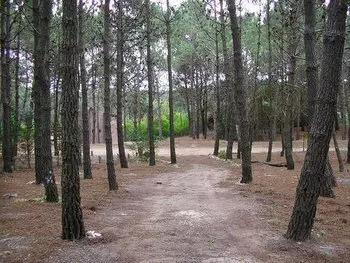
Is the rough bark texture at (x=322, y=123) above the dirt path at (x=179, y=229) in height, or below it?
above

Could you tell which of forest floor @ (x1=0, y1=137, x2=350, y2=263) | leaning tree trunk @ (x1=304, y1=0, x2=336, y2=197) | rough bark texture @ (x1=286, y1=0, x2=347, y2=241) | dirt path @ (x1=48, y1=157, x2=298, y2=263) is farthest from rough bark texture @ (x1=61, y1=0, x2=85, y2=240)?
leaning tree trunk @ (x1=304, y1=0, x2=336, y2=197)

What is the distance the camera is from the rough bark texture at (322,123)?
6.22m

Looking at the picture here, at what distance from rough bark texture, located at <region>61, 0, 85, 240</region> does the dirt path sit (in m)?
0.48

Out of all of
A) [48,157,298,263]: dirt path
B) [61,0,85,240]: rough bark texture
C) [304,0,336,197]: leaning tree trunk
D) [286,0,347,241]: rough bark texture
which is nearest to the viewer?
[48,157,298,263]: dirt path

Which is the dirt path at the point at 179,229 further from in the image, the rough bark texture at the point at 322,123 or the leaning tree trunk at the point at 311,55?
the leaning tree trunk at the point at 311,55

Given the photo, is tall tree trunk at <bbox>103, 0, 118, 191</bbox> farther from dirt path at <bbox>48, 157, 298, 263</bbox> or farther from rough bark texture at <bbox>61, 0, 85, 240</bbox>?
rough bark texture at <bbox>61, 0, 85, 240</bbox>

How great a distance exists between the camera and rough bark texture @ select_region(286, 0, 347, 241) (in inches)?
245

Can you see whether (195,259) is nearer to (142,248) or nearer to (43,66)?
(142,248)

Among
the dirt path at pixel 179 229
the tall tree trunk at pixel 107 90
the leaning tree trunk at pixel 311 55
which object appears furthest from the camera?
the tall tree trunk at pixel 107 90

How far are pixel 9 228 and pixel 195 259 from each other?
3.32 m

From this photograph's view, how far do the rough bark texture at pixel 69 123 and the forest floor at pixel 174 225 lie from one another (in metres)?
0.37

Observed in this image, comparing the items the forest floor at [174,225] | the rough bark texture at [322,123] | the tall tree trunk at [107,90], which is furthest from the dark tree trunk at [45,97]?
the rough bark texture at [322,123]

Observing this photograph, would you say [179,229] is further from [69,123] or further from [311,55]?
[311,55]

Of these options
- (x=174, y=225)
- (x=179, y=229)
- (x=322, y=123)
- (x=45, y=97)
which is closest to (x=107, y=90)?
(x=45, y=97)
